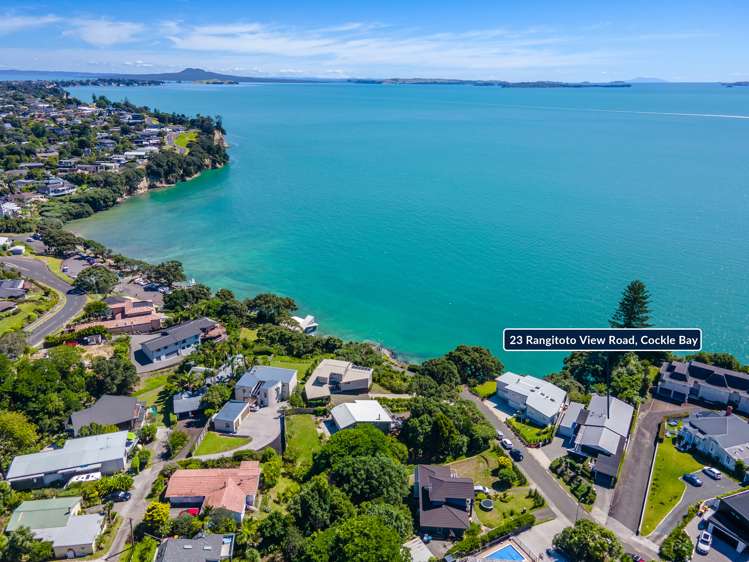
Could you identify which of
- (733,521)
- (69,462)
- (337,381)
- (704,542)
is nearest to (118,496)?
(69,462)

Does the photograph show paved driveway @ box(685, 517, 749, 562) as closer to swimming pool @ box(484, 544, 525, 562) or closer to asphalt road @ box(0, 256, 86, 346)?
swimming pool @ box(484, 544, 525, 562)

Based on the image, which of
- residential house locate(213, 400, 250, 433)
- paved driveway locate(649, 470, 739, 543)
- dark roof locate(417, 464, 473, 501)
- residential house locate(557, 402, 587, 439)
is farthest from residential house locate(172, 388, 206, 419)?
paved driveway locate(649, 470, 739, 543)

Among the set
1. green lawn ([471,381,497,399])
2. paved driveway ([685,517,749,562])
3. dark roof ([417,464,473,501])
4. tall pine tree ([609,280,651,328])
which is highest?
tall pine tree ([609,280,651,328])

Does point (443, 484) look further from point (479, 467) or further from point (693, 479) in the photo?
point (693, 479)

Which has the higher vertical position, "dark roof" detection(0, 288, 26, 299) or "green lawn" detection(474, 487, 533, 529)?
"dark roof" detection(0, 288, 26, 299)

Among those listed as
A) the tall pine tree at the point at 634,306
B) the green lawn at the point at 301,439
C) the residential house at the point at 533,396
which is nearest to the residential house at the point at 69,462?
the green lawn at the point at 301,439

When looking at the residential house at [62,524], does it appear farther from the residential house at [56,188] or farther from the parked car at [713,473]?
the residential house at [56,188]

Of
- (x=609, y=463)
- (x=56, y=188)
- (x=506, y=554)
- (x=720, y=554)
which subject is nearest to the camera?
(x=506, y=554)

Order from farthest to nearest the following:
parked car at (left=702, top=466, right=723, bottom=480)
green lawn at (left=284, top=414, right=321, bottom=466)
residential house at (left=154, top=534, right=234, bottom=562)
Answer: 1. green lawn at (left=284, top=414, right=321, bottom=466)
2. parked car at (left=702, top=466, right=723, bottom=480)
3. residential house at (left=154, top=534, right=234, bottom=562)
